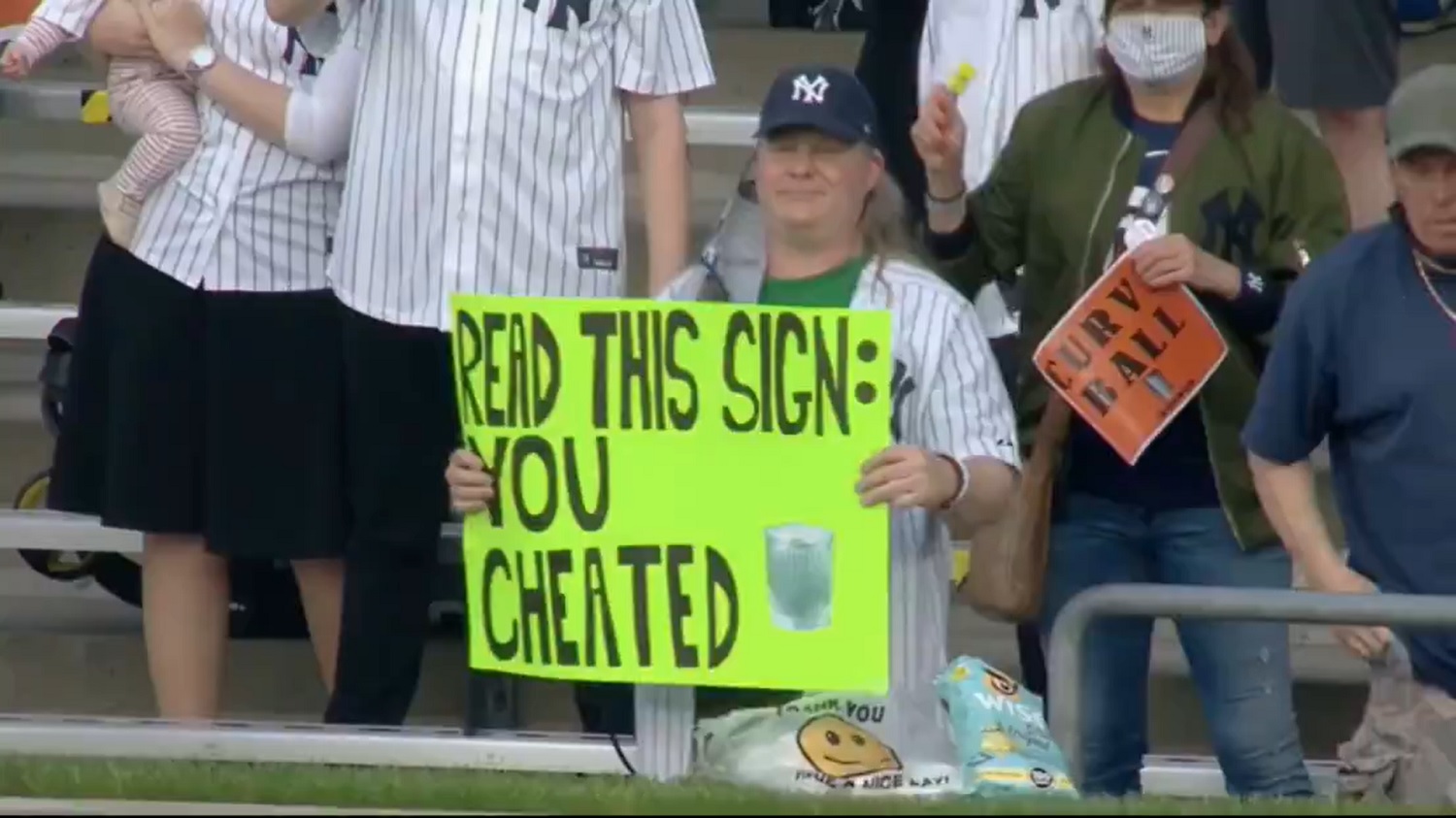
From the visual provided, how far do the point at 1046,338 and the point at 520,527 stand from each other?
984 millimetres

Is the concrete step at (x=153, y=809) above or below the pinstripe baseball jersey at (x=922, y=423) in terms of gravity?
below

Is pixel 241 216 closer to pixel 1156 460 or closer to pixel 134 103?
pixel 134 103

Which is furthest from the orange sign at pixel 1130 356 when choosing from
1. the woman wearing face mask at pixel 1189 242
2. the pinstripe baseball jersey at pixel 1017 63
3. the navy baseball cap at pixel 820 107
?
the pinstripe baseball jersey at pixel 1017 63

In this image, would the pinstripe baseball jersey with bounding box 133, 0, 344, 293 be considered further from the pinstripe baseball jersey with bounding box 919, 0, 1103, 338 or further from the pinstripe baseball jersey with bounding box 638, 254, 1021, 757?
the pinstripe baseball jersey with bounding box 638, 254, 1021, 757

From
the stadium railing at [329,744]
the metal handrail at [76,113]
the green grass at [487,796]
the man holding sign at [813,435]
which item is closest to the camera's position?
the green grass at [487,796]

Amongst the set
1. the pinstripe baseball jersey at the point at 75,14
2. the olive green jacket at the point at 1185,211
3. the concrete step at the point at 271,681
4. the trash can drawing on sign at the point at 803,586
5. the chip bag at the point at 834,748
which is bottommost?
the concrete step at the point at 271,681

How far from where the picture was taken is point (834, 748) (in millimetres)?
4727

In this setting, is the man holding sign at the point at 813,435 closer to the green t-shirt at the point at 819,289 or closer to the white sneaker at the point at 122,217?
the green t-shirt at the point at 819,289

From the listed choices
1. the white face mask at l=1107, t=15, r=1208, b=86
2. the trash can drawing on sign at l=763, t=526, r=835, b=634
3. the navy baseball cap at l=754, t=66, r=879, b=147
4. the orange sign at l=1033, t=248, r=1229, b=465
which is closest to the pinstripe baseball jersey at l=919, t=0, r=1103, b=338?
the white face mask at l=1107, t=15, r=1208, b=86

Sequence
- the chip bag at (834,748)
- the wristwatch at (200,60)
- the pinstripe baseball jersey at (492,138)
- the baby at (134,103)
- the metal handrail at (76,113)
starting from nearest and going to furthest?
the chip bag at (834,748)
the pinstripe baseball jersey at (492,138)
the wristwatch at (200,60)
the baby at (134,103)
the metal handrail at (76,113)

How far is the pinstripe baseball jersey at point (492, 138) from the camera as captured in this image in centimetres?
562

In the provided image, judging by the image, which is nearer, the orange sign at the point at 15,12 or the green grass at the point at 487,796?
the green grass at the point at 487,796

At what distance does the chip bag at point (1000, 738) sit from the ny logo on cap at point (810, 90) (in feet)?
3.13

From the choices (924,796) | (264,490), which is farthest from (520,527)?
(264,490)
